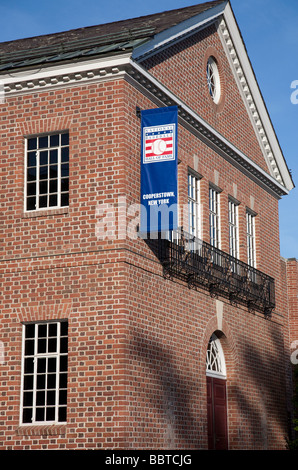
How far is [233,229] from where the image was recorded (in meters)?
26.5

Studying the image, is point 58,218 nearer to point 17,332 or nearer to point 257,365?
point 17,332

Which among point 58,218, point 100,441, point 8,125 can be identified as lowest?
point 100,441

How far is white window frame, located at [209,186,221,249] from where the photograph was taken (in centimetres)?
2462

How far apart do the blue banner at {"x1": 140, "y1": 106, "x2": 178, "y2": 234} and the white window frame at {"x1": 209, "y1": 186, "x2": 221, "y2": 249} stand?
5.11 metres

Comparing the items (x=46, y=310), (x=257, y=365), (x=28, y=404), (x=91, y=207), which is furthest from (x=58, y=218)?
(x=257, y=365)

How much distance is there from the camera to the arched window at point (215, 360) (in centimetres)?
2367

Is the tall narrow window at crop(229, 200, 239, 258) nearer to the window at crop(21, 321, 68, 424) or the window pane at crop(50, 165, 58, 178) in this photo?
the window pane at crop(50, 165, 58, 178)

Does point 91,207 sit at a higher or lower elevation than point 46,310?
higher

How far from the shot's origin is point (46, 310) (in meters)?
19.1

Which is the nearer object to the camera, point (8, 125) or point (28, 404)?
point (28, 404)

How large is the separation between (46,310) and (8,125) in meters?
4.83

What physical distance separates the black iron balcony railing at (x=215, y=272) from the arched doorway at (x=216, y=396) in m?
1.70

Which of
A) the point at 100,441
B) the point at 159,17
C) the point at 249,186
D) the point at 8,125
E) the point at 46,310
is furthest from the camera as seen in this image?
the point at 249,186

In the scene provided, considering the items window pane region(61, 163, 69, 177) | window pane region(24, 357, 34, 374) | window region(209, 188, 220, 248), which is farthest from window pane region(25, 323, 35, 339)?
window region(209, 188, 220, 248)
